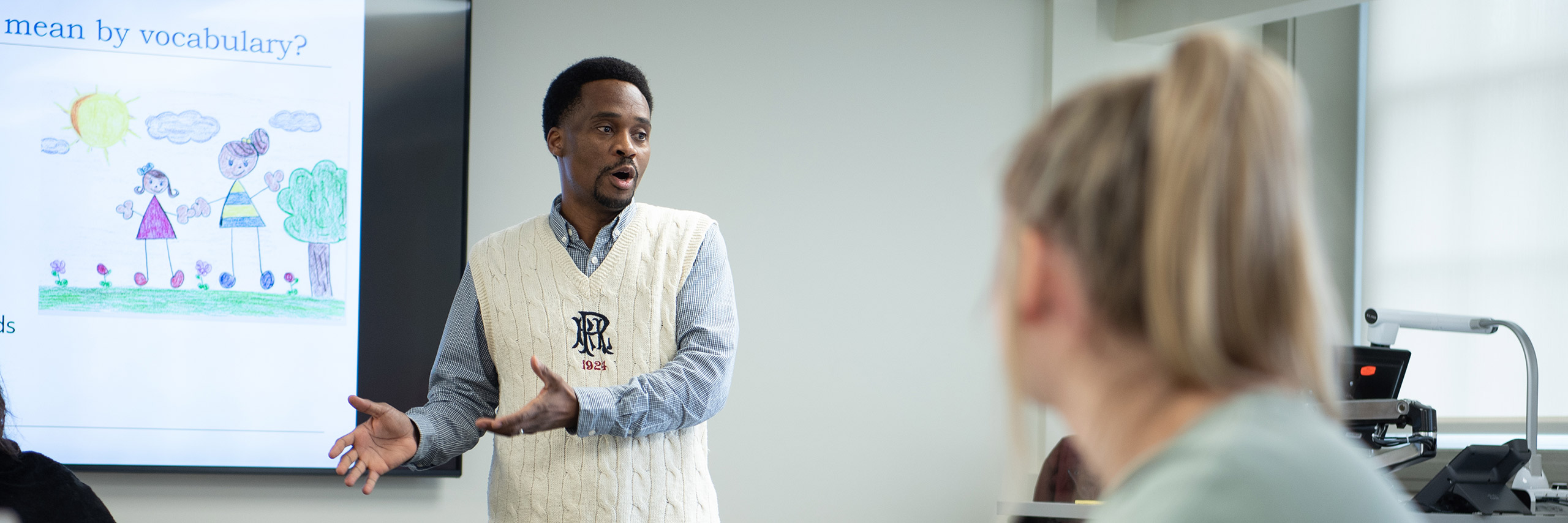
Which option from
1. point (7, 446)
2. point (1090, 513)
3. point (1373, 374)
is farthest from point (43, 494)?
point (1373, 374)

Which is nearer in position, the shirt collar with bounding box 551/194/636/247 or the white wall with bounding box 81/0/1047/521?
the shirt collar with bounding box 551/194/636/247

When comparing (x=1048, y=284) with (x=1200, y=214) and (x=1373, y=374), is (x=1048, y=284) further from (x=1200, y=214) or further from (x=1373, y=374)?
(x=1373, y=374)

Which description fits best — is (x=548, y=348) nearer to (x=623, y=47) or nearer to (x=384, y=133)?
(x=384, y=133)

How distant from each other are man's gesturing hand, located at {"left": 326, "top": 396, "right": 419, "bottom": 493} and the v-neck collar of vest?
365 millimetres

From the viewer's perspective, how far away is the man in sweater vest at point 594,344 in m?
1.75

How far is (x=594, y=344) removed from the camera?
1.85 meters

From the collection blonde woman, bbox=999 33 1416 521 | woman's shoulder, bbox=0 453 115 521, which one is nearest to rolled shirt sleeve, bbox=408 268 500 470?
woman's shoulder, bbox=0 453 115 521

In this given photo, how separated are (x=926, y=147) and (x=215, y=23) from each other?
2190 mm

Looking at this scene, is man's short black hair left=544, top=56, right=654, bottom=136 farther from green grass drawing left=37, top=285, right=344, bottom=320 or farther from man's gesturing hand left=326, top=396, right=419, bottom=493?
green grass drawing left=37, top=285, right=344, bottom=320

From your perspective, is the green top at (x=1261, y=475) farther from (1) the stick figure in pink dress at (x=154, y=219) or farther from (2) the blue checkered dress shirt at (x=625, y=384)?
(1) the stick figure in pink dress at (x=154, y=219)

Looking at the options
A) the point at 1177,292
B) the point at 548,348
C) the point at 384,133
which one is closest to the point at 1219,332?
the point at 1177,292

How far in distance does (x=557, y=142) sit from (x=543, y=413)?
65 centimetres

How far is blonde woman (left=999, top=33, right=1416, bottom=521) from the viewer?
1.62 ft

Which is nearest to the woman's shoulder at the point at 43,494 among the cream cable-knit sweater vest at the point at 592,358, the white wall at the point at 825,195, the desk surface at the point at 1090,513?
the cream cable-knit sweater vest at the point at 592,358
